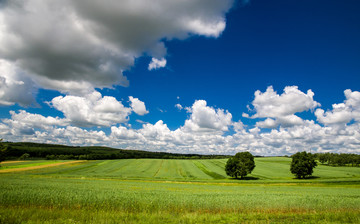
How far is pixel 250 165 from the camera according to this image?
69438mm

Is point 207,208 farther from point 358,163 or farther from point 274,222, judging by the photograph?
point 358,163

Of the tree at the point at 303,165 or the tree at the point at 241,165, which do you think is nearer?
the tree at the point at 241,165

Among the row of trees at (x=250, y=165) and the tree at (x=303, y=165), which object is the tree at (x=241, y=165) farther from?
the tree at (x=303, y=165)

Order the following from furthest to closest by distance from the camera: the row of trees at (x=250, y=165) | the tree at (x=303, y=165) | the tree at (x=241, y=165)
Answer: the tree at (x=303, y=165) → the row of trees at (x=250, y=165) → the tree at (x=241, y=165)

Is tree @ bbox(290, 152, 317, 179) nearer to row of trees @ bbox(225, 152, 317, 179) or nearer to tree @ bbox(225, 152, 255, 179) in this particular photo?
row of trees @ bbox(225, 152, 317, 179)

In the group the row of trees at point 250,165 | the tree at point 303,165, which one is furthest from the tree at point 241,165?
the tree at point 303,165

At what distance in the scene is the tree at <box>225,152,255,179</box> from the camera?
6825 cm

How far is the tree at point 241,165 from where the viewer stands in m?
68.2

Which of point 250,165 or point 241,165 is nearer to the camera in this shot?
point 241,165

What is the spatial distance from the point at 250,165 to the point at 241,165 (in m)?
3.63

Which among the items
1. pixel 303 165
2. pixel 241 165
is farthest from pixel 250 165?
pixel 303 165

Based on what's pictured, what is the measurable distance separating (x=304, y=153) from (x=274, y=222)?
74.1m

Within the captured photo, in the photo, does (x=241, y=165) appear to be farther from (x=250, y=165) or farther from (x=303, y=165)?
(x=303, y=165)

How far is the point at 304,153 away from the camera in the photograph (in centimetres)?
7288
